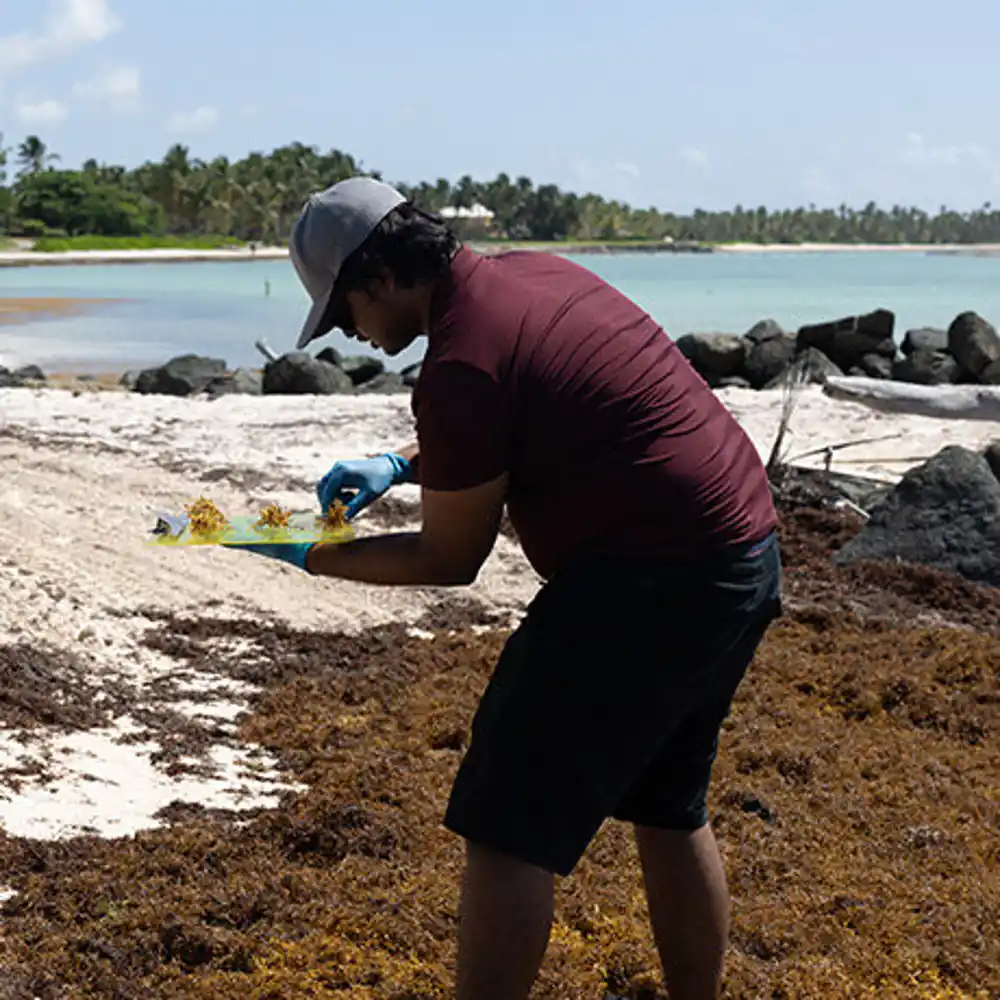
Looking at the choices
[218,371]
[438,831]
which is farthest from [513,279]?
[218,371]

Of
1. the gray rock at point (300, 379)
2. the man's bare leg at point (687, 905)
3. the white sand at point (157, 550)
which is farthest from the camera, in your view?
the gray rock at point (300, 379)

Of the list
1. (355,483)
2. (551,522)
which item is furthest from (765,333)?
(551,522)

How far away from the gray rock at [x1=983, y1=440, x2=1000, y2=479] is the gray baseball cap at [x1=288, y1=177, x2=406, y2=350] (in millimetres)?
8636

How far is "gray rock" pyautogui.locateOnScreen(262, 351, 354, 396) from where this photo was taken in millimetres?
17766

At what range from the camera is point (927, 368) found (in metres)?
20.1

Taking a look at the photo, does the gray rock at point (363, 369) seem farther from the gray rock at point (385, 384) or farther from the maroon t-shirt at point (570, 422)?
the maroon t-shirt at point (570, 422)

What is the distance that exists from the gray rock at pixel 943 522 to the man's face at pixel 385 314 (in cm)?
664

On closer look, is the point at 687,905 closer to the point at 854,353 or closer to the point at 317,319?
the point at 317,319

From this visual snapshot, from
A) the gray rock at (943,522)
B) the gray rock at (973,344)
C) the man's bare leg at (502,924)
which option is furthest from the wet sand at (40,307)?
the man's bare leg at (502,924)

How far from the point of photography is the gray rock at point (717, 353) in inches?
771

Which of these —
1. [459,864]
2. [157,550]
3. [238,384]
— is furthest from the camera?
[238,384]

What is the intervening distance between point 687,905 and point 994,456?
27.5 feet

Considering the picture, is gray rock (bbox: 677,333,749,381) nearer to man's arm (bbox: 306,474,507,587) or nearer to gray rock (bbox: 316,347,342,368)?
gray rock (bbox: 316,347,342,368)

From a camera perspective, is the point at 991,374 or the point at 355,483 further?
the point at 991,374
